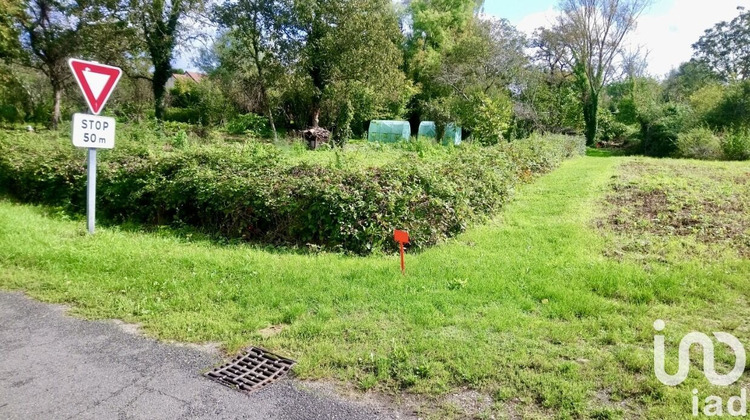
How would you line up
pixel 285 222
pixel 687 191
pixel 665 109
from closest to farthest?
pixel 285 222 < pixel 687 191 < pixel 665 109

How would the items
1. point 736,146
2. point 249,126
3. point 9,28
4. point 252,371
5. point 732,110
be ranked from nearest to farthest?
point 252,371 → point 736,146 → point 9,28 → point 732,110 → point 249,126

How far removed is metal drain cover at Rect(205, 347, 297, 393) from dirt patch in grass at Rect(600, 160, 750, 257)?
4.54 metres

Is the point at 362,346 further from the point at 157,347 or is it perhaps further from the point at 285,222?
the point at 285,222

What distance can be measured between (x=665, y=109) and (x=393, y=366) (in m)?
29.1

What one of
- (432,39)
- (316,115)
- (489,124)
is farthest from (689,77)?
(316,115)

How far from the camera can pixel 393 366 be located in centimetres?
295

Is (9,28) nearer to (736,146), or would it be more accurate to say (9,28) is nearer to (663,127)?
(736,146)

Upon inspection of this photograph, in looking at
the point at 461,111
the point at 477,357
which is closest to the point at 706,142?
the point at 461,111

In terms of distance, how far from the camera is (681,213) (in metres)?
7.40

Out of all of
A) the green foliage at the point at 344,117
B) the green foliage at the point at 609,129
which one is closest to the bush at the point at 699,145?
the green foliage at the point at 609,129

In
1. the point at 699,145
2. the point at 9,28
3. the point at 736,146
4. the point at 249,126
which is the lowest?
the point at 736,146

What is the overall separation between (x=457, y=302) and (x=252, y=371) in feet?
6.37

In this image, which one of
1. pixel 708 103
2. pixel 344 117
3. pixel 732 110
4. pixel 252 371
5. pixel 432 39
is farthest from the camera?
pixel 432 39

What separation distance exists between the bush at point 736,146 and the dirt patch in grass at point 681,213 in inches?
342
